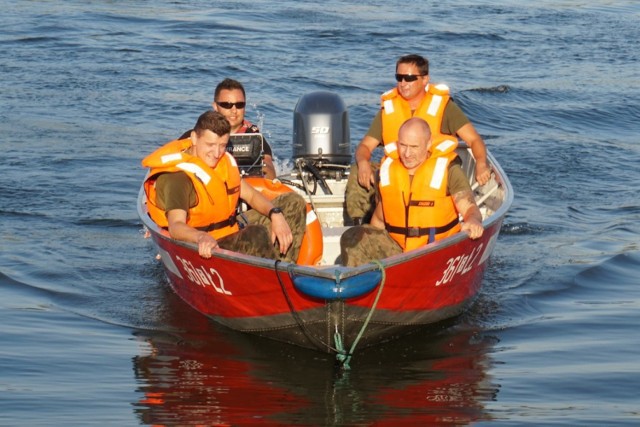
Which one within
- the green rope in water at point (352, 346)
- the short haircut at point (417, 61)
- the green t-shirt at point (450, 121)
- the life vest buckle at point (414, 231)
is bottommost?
the green rope in water at point (352, 346)

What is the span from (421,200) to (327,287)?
3.29ft

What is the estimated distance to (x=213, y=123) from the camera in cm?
670

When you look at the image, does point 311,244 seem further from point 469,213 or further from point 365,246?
point 469,213

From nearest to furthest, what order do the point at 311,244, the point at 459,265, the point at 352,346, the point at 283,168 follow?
1. the point at 352,346
2. the point at 459,265
3. the point at 311,244
4. the point at 283,168

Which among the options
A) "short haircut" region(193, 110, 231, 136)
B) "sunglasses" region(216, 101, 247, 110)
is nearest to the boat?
"sunglasses" region(216, 101, 247, 110)

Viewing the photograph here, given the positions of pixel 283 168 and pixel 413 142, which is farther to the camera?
pixel 283 168

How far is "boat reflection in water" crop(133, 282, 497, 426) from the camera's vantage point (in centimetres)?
613

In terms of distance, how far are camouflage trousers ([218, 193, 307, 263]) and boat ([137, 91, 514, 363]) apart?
3.6 inches

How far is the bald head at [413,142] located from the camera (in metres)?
6.80

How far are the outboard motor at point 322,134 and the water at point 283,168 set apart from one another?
1.39 meters

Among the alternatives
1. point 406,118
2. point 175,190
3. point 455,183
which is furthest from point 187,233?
point 406,118

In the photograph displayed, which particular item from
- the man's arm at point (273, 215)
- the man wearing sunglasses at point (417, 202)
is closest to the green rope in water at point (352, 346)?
the man wearing sunglasses at point (417, 202)

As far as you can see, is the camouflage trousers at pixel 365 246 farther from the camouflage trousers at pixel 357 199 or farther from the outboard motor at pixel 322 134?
the outboard motor at pixel 322 134

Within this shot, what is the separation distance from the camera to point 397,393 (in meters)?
6.49
